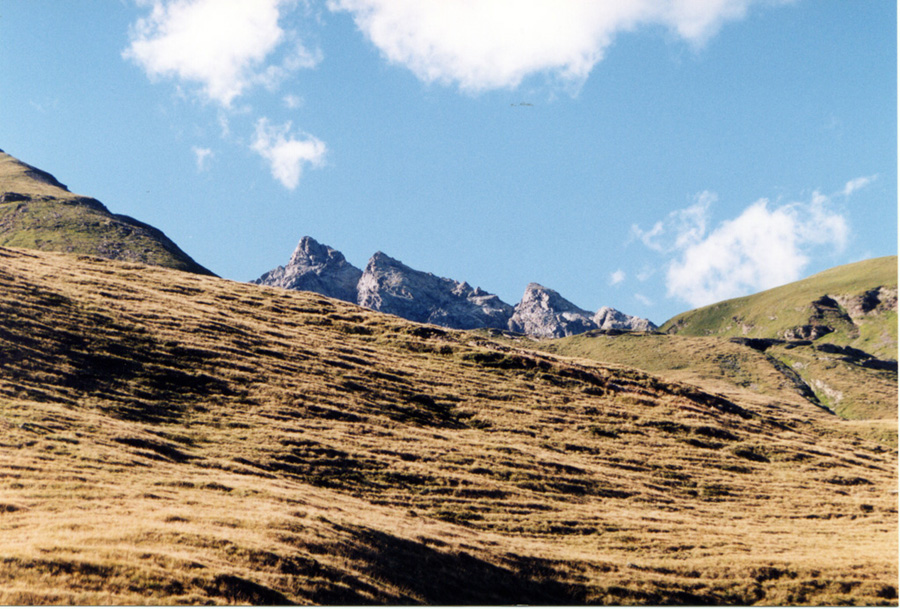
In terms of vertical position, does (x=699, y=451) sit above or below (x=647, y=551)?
above

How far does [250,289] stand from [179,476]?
90854 millimetres

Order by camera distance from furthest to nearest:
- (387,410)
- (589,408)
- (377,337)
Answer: (377,337)
(589,408)
(387,410)

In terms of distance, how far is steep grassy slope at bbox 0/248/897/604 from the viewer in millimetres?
28172

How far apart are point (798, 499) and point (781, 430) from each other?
3476 cm

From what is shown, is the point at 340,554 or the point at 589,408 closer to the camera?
the point at 340,554

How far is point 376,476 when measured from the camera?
159 feet

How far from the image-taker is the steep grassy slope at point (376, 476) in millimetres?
28172

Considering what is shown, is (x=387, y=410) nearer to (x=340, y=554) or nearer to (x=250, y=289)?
(x=340, y=554)

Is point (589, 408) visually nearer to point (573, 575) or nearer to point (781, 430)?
point (781, 430)

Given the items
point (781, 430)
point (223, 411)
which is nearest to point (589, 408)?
point (781, 430)

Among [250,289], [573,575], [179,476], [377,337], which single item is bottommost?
[573,575]

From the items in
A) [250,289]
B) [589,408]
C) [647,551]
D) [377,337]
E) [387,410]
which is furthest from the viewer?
[250,289]

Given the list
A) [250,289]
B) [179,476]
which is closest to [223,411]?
[179,476]

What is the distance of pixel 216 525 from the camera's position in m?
30.7
